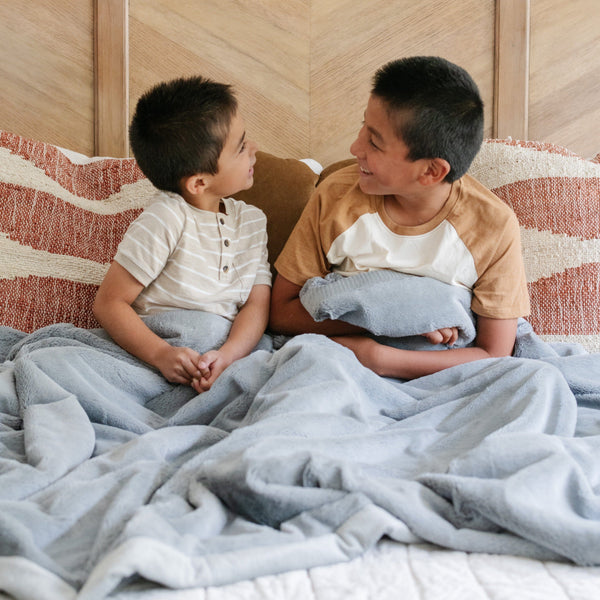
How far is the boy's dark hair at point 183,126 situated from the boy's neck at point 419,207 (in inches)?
13.5

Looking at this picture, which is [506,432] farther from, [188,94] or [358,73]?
[358,73]

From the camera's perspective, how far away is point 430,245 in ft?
4.44

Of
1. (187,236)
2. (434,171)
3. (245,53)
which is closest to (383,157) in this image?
(434,171)

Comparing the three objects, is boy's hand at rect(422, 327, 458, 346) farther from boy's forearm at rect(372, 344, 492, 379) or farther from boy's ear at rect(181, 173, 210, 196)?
boy's ear at rect(181, 173, 210, 196)

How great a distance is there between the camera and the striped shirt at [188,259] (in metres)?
1.33

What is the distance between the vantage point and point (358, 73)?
1887 mm

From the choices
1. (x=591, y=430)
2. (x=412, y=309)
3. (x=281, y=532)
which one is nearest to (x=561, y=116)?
(x=412, y=309)

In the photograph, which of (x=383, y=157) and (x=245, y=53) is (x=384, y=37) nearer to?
(x=245, y=53)

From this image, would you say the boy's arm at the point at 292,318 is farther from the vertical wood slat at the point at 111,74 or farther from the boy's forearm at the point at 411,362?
the vertical wood slat at the point at 111,74

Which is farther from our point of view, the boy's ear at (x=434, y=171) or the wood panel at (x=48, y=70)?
the wood panel at (x=48, y=70)

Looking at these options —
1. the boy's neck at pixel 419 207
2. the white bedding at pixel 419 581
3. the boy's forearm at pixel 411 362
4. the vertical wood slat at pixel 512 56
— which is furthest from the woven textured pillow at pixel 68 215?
the white bedding at pixel 419 581

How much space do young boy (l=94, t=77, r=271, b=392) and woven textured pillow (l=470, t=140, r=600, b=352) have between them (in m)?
0.52

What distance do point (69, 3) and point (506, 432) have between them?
1.48 meters

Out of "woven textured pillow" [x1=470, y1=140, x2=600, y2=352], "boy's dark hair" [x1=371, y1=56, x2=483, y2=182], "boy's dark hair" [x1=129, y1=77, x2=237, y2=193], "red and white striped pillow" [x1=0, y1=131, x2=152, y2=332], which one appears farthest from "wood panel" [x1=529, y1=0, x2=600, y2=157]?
"red and white striped pillow" [x1=0, y1=131, x2=152, y2=332]
